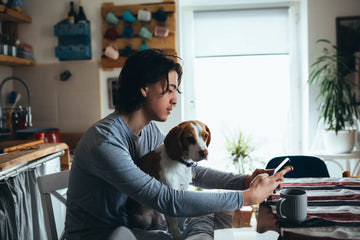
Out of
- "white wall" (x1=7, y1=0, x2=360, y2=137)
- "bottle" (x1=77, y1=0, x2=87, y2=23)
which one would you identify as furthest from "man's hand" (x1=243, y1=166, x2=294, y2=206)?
"bottle" (x1=77, y1=0, x2=87, y2=23)

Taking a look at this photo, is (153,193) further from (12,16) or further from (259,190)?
(12,16)

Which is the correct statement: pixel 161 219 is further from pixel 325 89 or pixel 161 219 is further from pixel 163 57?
pixel 325 89

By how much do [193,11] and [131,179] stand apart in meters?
2.47

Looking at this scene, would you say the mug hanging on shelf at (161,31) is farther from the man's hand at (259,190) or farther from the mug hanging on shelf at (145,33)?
the man's hand at (259,190)

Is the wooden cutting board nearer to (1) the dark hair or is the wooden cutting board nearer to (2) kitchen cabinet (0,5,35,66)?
(2) kitchen cabinet (0,5,35,66)

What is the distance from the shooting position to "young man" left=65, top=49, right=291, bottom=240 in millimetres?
1033

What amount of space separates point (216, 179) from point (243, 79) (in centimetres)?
202

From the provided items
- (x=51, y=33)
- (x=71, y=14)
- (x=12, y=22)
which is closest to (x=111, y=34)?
(x=71, y=14)

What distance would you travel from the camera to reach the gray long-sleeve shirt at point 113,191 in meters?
1.03

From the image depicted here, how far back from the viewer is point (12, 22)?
9.98 feet

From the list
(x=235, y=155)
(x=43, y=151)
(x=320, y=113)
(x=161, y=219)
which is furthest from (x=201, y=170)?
(x=320, y=113)

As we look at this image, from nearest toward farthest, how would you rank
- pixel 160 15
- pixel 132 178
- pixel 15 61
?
→ 1. pixel 132 178
2. pixel 15 61
3. pixel 160 15

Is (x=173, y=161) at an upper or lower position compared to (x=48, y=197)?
upper

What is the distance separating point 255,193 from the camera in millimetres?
1045
